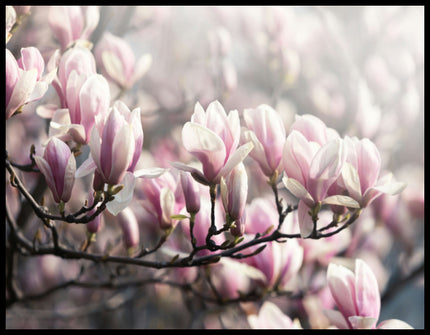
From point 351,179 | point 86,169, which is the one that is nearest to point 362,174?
point 351,179

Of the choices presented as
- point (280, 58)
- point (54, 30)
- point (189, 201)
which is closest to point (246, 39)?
point (280, 58)

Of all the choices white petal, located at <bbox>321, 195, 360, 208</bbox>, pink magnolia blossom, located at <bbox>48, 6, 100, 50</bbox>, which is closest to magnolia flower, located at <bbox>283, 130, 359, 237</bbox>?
white petal, located at <bbox>321, 195, 360, 208</bbox>

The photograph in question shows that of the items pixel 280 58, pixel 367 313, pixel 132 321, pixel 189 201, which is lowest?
pixel 132 321

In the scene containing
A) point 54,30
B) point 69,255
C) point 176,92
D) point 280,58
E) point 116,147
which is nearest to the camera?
point 116,147

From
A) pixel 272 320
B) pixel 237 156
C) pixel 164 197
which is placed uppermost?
pixel 237 156

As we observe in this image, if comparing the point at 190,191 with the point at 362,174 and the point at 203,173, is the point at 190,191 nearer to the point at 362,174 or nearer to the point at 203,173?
the point at 203,173

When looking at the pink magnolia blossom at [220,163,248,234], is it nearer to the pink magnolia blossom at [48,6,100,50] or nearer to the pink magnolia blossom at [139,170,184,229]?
the pink magnolia blossom at [139,170,184,229]

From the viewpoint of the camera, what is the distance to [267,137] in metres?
0.57

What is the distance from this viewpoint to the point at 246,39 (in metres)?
1.23

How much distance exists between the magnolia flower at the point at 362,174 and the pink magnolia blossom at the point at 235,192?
0.13m

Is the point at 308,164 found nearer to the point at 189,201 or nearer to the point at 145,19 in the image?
the point at 189,201

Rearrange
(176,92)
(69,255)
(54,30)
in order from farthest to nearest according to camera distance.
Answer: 1. (176,92)
2. (54,30)
3. (69,255)

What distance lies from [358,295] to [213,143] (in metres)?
0.27

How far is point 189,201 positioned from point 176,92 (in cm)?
78
